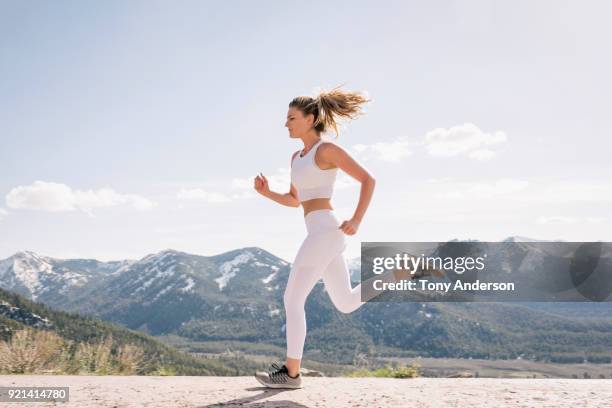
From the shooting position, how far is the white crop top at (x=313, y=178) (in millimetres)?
6121

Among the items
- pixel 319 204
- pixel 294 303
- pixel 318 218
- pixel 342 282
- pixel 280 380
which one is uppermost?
pixel 319 204

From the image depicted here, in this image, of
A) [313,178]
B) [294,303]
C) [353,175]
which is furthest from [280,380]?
[353,175]

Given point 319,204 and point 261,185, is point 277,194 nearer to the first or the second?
point 261,185

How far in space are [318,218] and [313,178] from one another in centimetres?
45

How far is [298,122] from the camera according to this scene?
6.42m

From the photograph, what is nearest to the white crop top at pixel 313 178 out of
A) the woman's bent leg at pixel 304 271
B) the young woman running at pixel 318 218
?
the young woman running at pixel 318 218

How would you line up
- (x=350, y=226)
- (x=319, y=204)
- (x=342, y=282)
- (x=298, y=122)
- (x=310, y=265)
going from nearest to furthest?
1. (x=350, y=226)
2. (x=310, y=265)
3. (x=319, y=204)
4. (x=342, y=282)
5. (x=298, y=122)

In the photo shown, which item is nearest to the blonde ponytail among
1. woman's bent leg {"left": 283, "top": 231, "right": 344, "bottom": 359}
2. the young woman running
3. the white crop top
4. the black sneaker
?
the young woman running

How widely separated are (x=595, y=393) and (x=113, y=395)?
17.8 ft

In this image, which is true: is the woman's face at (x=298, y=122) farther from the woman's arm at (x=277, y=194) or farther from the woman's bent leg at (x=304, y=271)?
the woman's bent leg at (x=304, y=271)

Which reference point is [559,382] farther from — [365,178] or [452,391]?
[365,178]

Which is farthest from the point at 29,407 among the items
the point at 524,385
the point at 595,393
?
the point at 595,393

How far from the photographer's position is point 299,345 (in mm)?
6082

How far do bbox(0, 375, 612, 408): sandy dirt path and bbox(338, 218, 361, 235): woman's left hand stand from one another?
1768 mm
